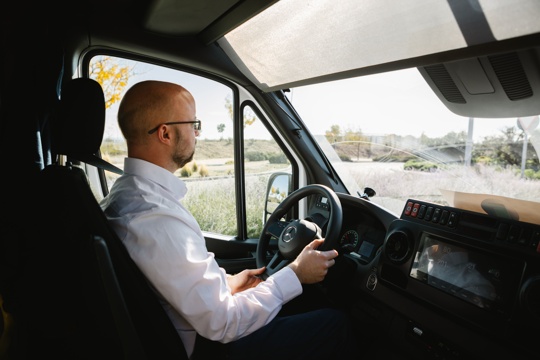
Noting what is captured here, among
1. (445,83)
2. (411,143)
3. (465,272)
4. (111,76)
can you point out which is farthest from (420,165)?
(111,76)

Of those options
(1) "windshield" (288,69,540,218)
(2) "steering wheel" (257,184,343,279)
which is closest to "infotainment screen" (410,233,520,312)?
(1) "windshield" (288,69,540,218)

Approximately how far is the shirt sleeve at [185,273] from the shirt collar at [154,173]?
210 millimetres

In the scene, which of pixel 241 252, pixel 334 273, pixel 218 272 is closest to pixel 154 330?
pixel 218 272

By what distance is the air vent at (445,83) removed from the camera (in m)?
1.89

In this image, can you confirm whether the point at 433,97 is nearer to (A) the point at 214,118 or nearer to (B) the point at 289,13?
(B) the point at 289,13

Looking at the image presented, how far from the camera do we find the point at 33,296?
1.23 meters

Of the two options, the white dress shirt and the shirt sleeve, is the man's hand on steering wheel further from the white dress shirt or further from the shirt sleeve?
the shirt sleeve

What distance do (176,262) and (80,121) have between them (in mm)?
613

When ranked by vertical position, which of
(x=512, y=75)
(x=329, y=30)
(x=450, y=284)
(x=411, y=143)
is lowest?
(x=450, y=284)

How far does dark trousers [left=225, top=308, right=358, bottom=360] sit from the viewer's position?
62.1 inches

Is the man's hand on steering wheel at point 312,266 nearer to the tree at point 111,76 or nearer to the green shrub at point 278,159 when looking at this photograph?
the green shrub at point 278,159

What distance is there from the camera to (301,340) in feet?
5.33

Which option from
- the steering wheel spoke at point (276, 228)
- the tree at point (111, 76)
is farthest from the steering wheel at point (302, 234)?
the tree at point (111, 76)

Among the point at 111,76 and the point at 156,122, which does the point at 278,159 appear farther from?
the point at 156,122
